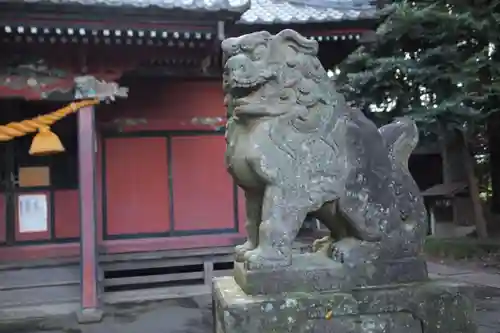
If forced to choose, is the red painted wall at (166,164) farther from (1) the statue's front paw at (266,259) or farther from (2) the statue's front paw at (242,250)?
(1) the statue's front paw at (266,259)

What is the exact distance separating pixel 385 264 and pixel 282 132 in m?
1.03

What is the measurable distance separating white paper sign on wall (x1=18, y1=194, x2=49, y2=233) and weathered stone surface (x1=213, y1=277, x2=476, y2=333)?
20.7ft

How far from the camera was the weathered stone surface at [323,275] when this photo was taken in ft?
10.1

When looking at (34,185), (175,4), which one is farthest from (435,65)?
(34,185)

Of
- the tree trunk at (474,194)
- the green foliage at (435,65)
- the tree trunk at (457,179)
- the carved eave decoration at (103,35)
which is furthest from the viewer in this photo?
the tree trunk at (457,179)

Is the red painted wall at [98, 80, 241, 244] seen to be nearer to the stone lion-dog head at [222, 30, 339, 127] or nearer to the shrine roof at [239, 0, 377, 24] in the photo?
the shrine roof at [239, 0, 377, 24]

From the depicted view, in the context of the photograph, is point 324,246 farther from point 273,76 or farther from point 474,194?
point 474,194

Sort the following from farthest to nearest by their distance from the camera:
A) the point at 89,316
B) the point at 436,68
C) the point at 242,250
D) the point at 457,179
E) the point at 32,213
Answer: the point at 457,179 < the point at 436,68 < the point at 32,213 < the point at 89,316 < the point at 242,250

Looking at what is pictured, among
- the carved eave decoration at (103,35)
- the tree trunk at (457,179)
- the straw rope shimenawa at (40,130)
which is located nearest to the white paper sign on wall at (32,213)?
the straw rope shimenawa at (40,130)

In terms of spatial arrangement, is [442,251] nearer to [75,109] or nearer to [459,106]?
[459,106]

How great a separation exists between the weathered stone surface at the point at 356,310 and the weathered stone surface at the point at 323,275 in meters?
0.04

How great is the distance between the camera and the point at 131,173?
28.8ft

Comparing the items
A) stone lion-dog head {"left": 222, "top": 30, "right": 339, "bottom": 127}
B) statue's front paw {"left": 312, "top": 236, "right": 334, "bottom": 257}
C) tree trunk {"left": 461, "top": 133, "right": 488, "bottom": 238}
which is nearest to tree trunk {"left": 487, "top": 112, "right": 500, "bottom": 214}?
tree trunk {"left": 461, "top": 133, "right": 488, "bottom": 238}

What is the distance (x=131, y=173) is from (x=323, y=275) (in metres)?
6.13
